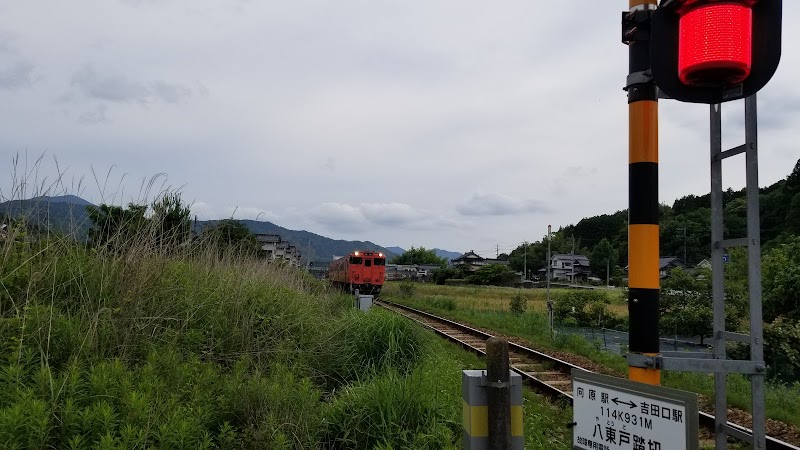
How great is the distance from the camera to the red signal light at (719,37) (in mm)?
1707

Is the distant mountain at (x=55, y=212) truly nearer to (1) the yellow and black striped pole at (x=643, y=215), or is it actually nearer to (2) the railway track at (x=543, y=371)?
(1) the yellow and black striped pole at (x=643, y=215)

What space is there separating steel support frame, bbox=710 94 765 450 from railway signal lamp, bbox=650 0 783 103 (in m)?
0.13

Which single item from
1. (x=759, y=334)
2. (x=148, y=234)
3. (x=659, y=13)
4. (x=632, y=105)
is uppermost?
(x=659, y=13)

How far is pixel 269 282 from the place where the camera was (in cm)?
685

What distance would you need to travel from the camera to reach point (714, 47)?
67.8 inches

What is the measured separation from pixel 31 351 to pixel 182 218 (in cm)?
320

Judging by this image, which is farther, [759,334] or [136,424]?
[136,424]

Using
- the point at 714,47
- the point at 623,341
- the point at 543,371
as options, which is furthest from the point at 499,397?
the point at 623,341

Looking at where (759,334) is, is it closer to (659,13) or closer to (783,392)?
(659,13)

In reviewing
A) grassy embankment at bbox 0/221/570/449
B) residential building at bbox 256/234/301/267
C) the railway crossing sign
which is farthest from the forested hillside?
residential building at bbox 256/234/301/267

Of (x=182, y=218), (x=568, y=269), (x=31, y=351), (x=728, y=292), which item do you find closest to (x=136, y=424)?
(x=31, y=351)

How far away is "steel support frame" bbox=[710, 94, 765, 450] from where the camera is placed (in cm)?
183

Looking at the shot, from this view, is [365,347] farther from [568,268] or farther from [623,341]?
[568,268]

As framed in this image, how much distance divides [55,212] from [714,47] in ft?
Answer: 16.6
